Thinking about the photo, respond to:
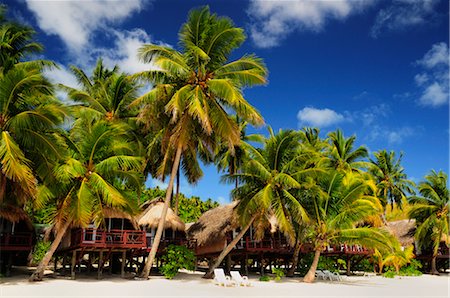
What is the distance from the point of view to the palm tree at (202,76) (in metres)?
17.3

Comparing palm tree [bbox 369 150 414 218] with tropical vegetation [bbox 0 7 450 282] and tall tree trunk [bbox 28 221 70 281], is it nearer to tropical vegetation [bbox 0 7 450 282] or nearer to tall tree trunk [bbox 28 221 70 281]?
tropical vegetation [bbox 0 7 450 282]

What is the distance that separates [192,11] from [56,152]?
850 cm

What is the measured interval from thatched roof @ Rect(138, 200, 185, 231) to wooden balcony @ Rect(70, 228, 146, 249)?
1.70m

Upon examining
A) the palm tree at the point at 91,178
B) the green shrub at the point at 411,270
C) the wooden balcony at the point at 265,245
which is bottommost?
the green shrub at the point at 411,270

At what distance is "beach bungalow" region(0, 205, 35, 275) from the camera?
54.2 ft

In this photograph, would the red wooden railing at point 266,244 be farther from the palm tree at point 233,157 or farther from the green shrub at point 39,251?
the green shrub at point 39,251

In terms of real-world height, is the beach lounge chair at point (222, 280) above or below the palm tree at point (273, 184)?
below

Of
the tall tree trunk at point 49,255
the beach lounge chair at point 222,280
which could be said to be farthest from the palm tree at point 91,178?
the beach lounge chair at point 222,280

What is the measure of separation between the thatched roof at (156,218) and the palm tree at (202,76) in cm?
298

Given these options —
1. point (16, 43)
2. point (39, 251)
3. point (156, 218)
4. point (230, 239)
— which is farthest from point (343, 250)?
point (16, 43)

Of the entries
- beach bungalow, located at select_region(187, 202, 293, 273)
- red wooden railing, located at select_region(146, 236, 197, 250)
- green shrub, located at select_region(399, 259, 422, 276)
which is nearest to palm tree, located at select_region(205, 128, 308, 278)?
beach bungalow, located at select_region(187, 202, 293, 273)

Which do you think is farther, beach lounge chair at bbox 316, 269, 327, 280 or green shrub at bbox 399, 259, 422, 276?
green shrub at bbox 399, 259, 422, 276

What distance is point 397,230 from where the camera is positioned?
3488 centimetres

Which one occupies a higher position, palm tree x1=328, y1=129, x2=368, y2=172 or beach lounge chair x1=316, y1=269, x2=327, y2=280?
palm tree x1=328, y1=129, x2=368, y2=172
